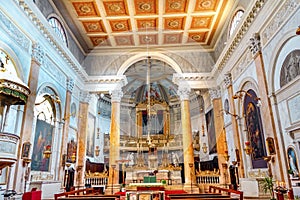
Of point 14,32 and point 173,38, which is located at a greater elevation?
point 173,38

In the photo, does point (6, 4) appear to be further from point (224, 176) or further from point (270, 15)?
point (224, 176)

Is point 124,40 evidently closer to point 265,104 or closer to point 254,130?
point 254,130

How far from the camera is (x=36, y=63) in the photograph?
934cm

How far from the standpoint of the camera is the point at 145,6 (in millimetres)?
12016

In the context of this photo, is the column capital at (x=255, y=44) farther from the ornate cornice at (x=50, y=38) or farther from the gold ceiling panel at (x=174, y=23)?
the ornate cornice at (x=50, y=38)

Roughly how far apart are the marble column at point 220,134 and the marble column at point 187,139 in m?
1.49

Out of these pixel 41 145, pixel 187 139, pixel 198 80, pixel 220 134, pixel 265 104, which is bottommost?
pixel 41 145

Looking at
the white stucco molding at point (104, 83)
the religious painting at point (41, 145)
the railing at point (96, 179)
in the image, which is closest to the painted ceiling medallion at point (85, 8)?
the white stucco molding at point (104, 83)

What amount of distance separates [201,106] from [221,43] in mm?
5159

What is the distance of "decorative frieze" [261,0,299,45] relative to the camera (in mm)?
6828

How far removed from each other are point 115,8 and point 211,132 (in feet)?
30.9

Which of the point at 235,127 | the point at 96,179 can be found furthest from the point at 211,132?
the point at 96,179

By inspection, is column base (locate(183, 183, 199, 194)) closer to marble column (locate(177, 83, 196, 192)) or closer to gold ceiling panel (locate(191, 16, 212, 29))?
marble column (locate(177, 83, 196, 192))

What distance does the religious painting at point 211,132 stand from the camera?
14895mm
